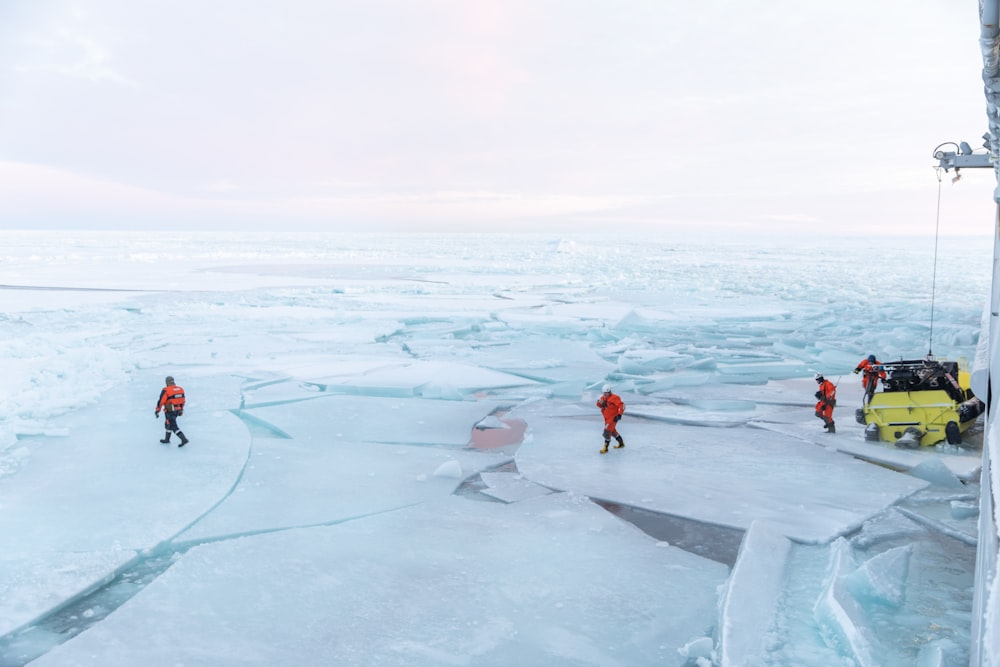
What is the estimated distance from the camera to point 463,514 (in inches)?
194

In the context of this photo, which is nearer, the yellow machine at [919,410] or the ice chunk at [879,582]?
the ice chunk at [879,582]

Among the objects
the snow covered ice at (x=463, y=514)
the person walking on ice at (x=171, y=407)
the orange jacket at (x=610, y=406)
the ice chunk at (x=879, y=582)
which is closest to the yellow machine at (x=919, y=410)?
the snow covered ice at (x=463, y=514)

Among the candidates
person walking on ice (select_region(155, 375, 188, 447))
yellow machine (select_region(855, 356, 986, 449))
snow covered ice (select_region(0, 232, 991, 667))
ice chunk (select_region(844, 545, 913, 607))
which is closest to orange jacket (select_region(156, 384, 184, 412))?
person walking on ice (select_region(155, 375, 188, 447))

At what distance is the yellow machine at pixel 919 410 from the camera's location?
6598 millimetres

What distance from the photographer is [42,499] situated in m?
4.86

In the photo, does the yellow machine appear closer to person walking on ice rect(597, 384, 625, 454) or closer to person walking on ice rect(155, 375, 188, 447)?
person walking on ice rect(597, 384, 625, 454)

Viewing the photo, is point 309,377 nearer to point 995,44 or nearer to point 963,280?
point 995,44

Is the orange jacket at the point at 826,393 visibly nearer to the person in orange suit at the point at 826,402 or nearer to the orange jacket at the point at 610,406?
the person in orange suit at the point at 826,402

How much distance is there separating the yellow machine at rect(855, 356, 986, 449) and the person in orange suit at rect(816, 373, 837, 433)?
0.33 meters

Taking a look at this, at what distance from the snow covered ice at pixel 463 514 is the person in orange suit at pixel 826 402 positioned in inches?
9.7

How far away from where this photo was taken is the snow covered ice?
338 cm

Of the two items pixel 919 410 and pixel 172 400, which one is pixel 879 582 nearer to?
pixel 919 410

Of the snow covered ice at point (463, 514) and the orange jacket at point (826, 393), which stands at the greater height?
the orange jacket at point (826, 393)

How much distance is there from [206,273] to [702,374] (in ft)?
85.7
